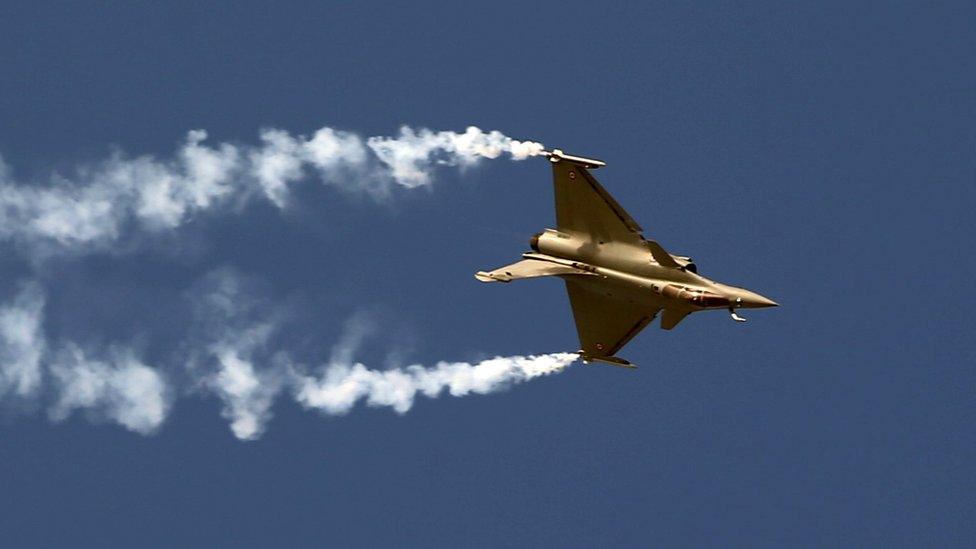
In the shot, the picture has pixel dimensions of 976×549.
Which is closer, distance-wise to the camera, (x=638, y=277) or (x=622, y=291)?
(x=638, y=277)

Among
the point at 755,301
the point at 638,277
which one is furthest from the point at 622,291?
the point at 755,301

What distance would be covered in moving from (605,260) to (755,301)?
4514mm

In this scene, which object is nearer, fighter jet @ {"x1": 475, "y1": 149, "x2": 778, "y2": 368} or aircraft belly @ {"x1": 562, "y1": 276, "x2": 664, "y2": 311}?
fighter jet @ {"x1": 475, "y1": 149, "x2": 778, "y2": 368}

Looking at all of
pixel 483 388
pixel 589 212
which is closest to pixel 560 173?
pixel 589 212

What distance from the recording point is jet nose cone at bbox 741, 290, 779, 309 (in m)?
82.4

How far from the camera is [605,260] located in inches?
3322

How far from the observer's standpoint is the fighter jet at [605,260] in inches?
3268

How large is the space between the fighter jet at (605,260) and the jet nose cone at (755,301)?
0.04m

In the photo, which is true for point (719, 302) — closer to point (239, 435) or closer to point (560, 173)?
point (560, 173)

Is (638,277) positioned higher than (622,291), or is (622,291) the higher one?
(638,277)

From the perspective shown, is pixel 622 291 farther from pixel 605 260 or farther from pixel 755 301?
pixel 755 301

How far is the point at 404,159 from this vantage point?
85812mm

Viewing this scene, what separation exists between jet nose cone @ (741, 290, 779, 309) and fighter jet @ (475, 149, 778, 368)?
0.04m

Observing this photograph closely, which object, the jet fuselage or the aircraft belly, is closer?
the jet fuselage
